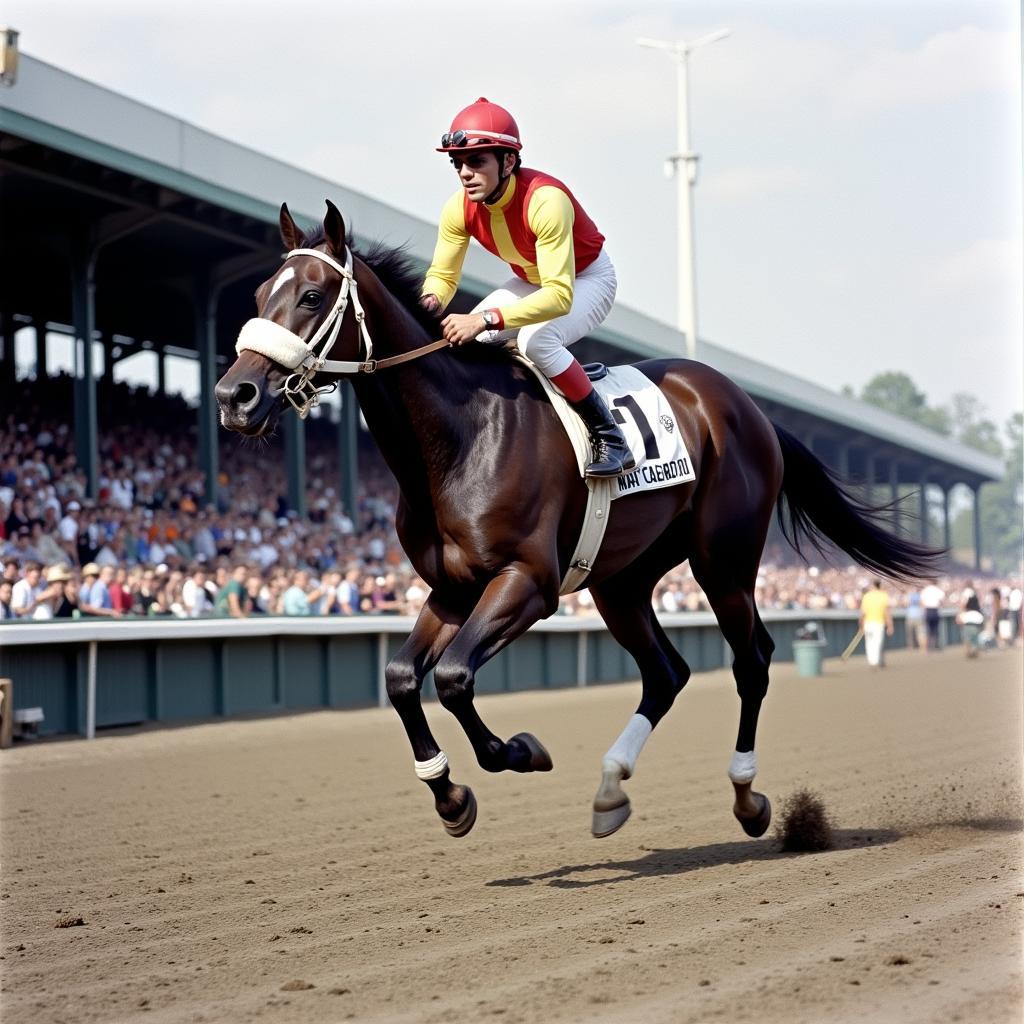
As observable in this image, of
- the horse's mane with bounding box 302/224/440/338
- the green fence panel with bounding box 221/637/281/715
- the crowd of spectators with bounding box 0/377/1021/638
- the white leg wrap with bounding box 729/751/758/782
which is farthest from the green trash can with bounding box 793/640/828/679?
the horse's mane with bounding box 302/224/440/338

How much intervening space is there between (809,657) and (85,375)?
1147 cm

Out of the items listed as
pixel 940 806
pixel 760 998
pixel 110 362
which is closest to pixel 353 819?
pixel 940 806

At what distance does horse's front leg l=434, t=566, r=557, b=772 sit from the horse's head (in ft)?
2.99

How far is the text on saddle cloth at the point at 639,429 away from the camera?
5.31 meters

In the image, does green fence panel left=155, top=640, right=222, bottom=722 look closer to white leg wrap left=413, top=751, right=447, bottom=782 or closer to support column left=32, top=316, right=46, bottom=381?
white leg wrap left=413, top=751, right=447, bottom=782

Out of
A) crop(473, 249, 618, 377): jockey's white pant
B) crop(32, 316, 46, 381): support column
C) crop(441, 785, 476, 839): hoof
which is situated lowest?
crop(441, 785, 476, 839): hoof

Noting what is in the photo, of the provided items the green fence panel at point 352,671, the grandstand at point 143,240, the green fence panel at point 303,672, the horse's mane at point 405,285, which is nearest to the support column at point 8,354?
the grandstand at point 143,240

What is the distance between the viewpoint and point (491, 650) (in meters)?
4.85

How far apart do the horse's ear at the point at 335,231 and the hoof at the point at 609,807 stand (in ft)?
7.03

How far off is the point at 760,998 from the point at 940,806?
3.82 m

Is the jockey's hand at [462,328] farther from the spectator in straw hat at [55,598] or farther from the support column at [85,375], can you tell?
the support column at [85,375]

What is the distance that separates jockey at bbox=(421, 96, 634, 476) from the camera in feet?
16.5

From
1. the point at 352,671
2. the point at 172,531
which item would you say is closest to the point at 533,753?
the point at 352,671

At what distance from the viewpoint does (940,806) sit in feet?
22.1
